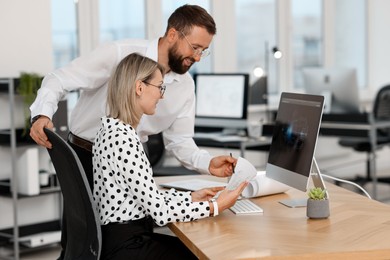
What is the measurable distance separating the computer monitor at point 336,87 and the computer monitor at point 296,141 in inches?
129

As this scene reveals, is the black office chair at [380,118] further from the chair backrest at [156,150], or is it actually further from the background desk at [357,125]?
the chair backrest at [156,150]

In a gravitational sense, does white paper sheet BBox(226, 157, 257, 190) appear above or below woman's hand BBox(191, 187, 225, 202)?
above

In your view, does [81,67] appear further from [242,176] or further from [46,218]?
[46,218]

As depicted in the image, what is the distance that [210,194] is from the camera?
8.81ft

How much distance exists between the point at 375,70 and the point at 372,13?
668 mm

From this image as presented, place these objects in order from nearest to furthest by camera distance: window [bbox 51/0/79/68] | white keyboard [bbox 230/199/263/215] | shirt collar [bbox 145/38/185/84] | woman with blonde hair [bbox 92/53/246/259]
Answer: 1. woman with blonde hair [bbox 92/53/246/259]
2. white keyboard [bbox 230/199/263/215]
3. shirt collar [bbox 145/38/185/84]
4. window [bbox 51/0/79/68]

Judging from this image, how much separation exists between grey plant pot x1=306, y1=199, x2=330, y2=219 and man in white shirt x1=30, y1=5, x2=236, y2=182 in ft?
1.68

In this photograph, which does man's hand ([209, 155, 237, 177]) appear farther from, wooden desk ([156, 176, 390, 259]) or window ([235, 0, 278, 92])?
window ([235, 0, 278, 92])

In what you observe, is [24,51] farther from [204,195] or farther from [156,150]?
[204,195]

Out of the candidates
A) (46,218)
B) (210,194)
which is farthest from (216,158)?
(46,218)

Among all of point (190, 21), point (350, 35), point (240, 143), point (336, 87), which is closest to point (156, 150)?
point (240, 143)

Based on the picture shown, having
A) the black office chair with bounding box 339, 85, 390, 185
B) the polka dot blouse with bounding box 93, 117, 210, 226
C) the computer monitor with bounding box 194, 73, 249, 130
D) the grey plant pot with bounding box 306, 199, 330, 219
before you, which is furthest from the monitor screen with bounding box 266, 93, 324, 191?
the black office chair with bounding box 339, 85, 390, 185

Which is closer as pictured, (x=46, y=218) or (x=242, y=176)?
(x=242, y=176)

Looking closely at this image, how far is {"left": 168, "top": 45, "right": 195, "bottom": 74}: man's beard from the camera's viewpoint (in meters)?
2.92
